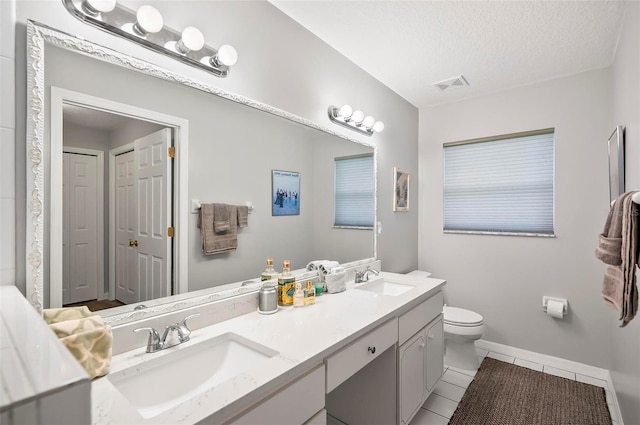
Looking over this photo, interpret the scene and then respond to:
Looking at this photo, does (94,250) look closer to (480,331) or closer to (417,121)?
(480,331)

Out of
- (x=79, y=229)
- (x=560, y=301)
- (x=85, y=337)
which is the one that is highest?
(x=79, y=229)

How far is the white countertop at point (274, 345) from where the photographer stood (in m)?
0.76

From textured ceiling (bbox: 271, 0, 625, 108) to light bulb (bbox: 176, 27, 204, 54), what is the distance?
668mm

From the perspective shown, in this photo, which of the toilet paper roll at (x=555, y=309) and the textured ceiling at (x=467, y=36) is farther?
the toilet paper roll at (x=555, y=309)

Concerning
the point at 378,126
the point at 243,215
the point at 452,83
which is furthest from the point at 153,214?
the point at 452,83

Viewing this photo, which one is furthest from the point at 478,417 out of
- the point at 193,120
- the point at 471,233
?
the point at 193,120

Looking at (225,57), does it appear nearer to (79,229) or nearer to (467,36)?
(79,229)

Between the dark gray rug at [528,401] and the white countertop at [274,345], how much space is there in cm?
88

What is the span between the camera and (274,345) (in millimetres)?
1141

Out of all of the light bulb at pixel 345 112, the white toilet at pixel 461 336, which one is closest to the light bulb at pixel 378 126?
the light bulb at pixel 345 112

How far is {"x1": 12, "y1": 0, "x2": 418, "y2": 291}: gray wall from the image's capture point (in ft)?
3.18

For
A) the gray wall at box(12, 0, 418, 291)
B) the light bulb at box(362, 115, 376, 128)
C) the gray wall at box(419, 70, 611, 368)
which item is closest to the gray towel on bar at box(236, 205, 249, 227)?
the gray wall at box(12, 0, 418, 291)

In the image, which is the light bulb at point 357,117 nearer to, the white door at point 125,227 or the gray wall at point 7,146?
the white door at point 125,227

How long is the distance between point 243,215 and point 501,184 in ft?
8.13
